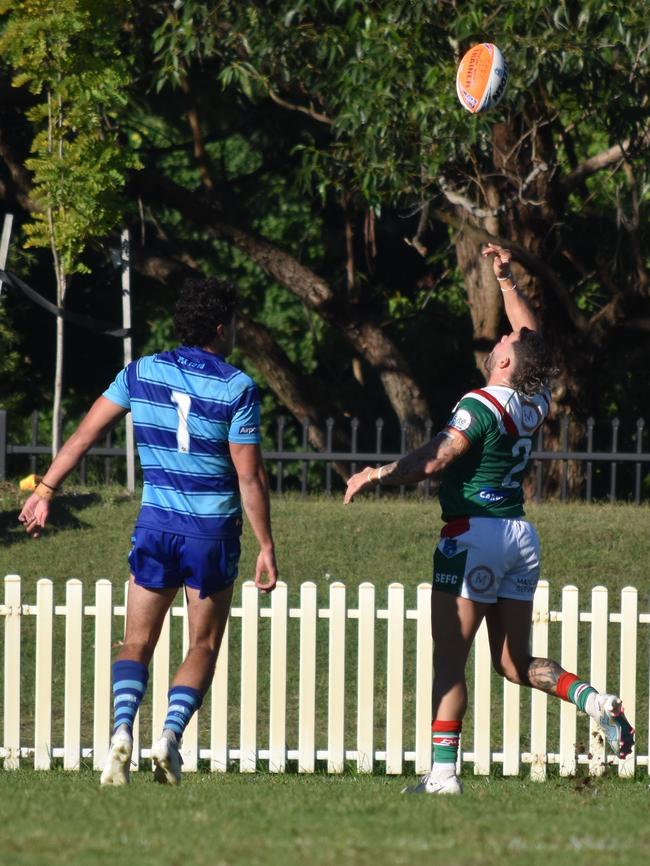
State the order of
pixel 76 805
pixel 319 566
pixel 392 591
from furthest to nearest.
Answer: pixel 319 566, pixel 392 591, pixel 76 805

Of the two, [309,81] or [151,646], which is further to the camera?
[309,81]

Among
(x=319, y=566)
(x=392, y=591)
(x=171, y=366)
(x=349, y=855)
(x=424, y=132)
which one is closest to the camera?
(x=349, y=855)

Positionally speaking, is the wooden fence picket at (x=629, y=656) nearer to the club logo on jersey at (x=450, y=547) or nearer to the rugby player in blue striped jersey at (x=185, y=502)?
the club logo on jersey at (x=450, y=547)

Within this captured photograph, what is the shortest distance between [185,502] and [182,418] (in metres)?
0.31

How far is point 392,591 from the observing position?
6988 millimetres

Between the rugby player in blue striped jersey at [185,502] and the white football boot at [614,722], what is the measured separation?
1.33 metres

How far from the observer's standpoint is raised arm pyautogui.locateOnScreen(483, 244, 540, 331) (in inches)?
218

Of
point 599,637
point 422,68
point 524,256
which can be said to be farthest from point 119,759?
point 524,256

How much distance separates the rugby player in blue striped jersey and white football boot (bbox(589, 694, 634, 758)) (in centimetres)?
133

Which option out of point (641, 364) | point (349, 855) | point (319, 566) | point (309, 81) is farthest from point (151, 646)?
point (641, 364)

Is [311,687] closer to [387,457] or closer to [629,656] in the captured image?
[629,656]

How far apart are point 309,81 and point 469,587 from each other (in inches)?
317

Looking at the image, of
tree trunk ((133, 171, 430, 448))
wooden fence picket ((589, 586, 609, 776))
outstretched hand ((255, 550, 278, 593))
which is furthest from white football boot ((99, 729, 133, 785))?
tree trunk ((133, 171, 430, 448))

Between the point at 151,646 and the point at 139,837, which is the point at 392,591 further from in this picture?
the point at 139,837
